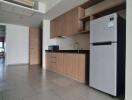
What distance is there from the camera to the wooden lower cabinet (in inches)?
127

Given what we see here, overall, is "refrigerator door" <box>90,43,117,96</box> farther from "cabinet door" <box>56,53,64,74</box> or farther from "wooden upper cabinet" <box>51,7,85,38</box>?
"cabinet door" <box>56,53,64,74</box>

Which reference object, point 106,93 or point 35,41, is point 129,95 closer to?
point 106,93

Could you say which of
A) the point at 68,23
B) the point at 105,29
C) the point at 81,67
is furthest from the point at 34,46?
the point at 105,29

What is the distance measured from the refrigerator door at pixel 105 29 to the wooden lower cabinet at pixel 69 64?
804 millimetres

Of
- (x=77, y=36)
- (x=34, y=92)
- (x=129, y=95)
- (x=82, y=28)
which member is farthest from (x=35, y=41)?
(x=129, y=95)

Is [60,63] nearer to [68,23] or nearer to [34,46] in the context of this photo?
[68,23]

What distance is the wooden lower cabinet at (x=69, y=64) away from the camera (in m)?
3.22

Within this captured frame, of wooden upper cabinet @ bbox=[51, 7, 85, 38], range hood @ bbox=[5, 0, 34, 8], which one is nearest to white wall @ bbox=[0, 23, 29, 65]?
wooden upper cabinet @ bbox=[51, 7, 85, 38]

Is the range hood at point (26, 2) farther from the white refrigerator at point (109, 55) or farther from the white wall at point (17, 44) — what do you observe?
the white wall at point (17, 44)

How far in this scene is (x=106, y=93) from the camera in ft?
7.72

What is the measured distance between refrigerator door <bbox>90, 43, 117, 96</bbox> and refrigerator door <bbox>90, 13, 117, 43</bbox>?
14cm

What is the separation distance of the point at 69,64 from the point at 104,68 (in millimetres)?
1554

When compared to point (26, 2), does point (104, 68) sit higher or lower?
lower

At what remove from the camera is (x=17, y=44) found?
6.88 meters
